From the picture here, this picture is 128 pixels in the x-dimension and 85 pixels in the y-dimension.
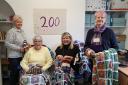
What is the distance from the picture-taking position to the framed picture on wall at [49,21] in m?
4.00

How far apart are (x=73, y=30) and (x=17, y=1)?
1186 mm

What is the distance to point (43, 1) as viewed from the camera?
399 cm

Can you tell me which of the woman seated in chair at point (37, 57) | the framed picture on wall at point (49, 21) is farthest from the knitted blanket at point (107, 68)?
the framed picture on wall at point (49, 21)

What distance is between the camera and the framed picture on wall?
400cm

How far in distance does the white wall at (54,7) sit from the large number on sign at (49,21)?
193 mm

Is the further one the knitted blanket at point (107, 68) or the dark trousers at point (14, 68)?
the dark trousers at point (14, 68)

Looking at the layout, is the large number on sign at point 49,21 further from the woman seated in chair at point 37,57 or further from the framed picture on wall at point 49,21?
the woman seated in chair at point 37,57

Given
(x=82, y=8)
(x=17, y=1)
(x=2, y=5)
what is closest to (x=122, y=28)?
(x=82, y=8)

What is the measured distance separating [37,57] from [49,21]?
82cm

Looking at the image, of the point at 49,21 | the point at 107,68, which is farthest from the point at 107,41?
the point at 49,21

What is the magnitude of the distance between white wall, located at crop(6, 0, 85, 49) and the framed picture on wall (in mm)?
75

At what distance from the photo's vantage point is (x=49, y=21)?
4.03m

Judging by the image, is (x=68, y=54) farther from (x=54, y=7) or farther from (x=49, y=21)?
(x=54, y=7)

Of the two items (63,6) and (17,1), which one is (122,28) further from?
(17,1)
